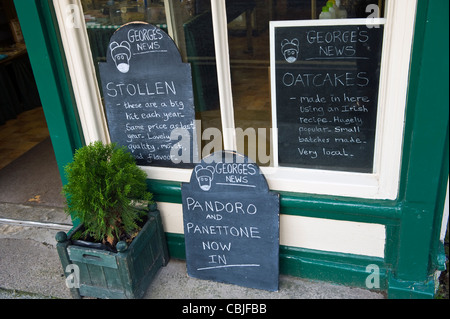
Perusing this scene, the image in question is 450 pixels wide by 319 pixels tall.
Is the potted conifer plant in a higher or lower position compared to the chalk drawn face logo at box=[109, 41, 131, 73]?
lower

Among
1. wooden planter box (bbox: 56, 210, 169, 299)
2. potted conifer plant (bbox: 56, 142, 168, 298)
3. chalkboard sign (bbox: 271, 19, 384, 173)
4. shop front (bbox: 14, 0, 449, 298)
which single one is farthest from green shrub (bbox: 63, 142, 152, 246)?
chalkboard sign (bbox: 271, 19, 384, 173)

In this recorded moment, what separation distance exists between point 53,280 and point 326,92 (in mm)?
2575

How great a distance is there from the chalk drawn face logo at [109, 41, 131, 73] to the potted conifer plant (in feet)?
1.86

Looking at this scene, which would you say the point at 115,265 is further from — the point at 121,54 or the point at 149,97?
the point at 121,54

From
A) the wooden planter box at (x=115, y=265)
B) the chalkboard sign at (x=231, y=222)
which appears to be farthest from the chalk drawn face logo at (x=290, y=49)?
the wooden planter box at (x=115, y=265)

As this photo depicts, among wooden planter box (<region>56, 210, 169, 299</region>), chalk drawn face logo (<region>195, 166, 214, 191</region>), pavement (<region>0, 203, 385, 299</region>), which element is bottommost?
pavement (<region>0, 203, 385, 299</region>)

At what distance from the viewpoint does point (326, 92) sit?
286cm

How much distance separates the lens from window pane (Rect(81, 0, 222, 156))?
315 centimetres

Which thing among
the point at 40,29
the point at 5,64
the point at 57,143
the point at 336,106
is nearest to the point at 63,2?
the point at 40,29

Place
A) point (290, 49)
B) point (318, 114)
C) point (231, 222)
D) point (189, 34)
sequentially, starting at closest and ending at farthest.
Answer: point (290, 49) → point (318, 114) → point (231, 222) → point (189, 34)

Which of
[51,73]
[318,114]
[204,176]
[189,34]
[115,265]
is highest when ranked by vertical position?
[189,34]

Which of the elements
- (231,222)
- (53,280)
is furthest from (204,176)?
(53,280)

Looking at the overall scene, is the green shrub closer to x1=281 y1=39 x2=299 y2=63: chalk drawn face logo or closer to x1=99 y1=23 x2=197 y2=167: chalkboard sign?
x1=99 y1=23 x2=197 y2=167: chalkboard sign

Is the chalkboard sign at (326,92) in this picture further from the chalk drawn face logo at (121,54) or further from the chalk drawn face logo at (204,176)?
the chalk drawn face logo at (121,54)
